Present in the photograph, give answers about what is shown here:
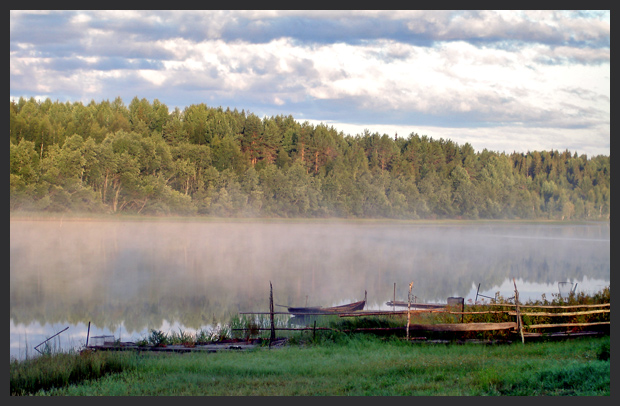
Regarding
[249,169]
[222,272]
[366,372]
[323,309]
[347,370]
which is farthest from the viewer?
[249,169]

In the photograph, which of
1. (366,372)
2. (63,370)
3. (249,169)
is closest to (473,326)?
(366,372)

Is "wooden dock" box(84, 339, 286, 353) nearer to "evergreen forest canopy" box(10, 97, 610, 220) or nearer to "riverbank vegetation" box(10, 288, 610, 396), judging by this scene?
"riverbank vegetation" box(10, 288, 610, 396)

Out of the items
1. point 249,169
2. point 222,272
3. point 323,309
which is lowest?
point 222,272

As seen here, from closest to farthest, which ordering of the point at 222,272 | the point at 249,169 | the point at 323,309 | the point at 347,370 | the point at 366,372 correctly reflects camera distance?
the point at 366,372, the point at 347,370, the point at 323,309, the point at 222,272, the point at 249,169

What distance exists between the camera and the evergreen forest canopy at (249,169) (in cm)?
5800

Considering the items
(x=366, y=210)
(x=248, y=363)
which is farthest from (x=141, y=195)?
(x=248, y=363)

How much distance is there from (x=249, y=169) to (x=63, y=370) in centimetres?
6455

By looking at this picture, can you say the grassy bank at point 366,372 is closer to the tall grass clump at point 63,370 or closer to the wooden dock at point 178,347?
the tall grass clump at point 63,370

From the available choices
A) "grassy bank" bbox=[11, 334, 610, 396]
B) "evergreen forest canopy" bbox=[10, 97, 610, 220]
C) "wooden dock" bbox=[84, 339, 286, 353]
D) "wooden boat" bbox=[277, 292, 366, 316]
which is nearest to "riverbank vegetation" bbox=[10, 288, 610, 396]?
"grassy bank" bbox=[11, 334, 610, 396]

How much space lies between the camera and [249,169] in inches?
2943

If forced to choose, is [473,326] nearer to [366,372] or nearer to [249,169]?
[366,372]

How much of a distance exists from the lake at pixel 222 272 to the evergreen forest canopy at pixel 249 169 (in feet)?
18.1

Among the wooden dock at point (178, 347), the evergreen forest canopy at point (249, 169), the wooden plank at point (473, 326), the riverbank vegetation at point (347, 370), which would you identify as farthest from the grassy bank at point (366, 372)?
the evergreen forest canopy at point (249, 169)

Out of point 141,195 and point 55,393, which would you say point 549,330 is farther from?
point 141,195
